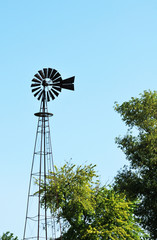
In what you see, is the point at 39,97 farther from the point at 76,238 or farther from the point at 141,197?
the point at 141,197

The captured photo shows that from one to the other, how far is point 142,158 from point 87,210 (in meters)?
5.58

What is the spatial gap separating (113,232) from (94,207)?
227cm

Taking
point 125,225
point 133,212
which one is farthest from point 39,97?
point 133,212

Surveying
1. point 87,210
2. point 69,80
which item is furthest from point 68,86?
point 87,210

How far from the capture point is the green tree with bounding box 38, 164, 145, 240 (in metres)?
22.8

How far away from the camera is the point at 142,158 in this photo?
25391 mm

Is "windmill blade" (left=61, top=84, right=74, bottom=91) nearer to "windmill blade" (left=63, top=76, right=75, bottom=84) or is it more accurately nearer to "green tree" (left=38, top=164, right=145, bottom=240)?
"windmill blade" (left=63, top=76, right=75, bottom=84)

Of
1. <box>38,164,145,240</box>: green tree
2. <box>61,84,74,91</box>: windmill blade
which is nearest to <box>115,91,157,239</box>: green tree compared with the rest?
<box>38,164,145,240</box>: green tree

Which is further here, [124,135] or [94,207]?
[124,135]

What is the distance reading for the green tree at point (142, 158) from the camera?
25.1 metres

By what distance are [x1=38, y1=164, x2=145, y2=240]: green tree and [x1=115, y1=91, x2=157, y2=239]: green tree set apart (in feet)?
3.70

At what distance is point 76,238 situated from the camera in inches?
900

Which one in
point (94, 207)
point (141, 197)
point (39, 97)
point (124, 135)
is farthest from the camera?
point (124, 135)

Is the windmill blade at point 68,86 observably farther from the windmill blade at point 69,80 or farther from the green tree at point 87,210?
the green tree at point 87,210
